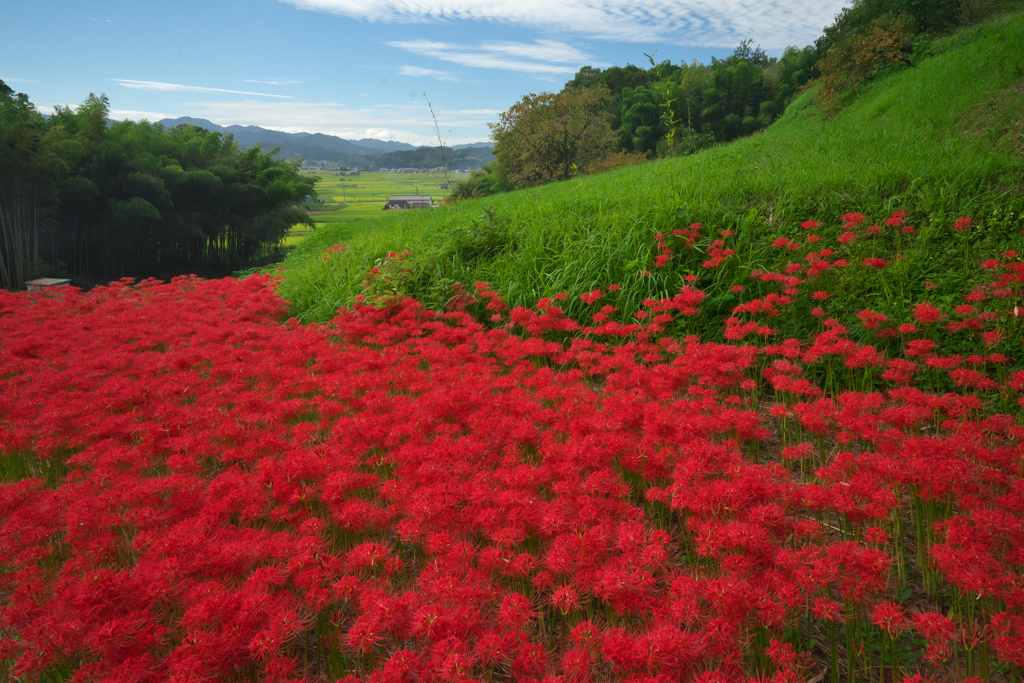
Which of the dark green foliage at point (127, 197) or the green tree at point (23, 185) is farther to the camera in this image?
the dark green foliage at point (127, 197)

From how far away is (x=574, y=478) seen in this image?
2.08 m

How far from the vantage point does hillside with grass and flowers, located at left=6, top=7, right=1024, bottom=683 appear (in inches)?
58.2

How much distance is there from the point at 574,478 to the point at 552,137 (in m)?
27.2

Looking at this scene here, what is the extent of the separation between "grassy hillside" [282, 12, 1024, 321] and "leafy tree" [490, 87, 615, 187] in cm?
1921

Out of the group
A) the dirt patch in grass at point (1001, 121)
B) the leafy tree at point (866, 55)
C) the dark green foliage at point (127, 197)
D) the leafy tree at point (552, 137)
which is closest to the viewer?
the dirt patch in grass at point (1001, 121)

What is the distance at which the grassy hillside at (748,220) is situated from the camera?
14.4ft

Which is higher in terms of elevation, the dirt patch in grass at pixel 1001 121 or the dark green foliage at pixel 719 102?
the dark green foliage at pixel 719 102

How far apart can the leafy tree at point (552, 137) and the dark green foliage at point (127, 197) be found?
12538 mm

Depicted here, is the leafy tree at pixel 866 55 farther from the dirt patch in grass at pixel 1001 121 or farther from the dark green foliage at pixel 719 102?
the dark green foliage at pixel 719 102

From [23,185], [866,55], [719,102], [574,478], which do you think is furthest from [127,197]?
[719,102]

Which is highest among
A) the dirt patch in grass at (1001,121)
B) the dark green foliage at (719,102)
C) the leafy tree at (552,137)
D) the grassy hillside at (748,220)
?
the dark green foliage at (719,102)

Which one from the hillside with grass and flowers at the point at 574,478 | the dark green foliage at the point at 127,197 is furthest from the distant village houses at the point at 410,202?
the hillside with grass and flowers at the point at 574,478

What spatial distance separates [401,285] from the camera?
18.4 feet

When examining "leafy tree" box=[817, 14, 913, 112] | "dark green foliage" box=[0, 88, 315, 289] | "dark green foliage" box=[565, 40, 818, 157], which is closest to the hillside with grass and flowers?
"dark green foliage" box=[0, 88, 315, 289]
